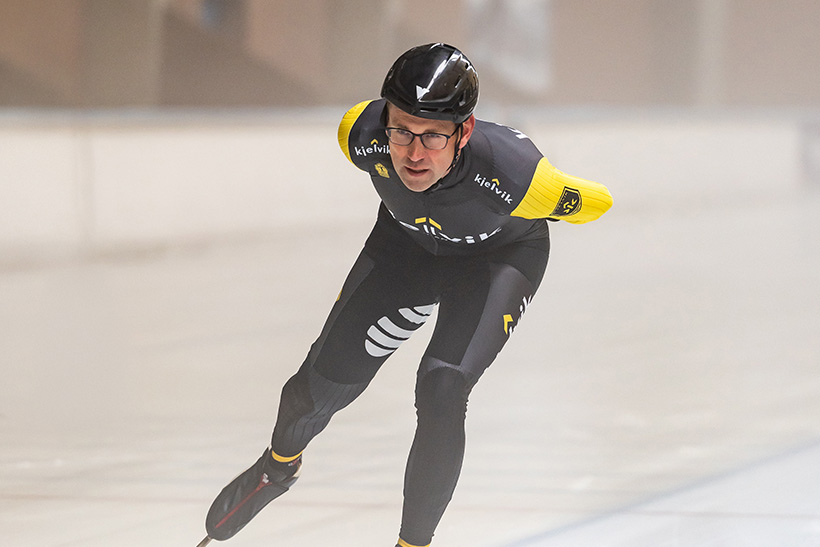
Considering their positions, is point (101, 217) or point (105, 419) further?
point (101, 217)

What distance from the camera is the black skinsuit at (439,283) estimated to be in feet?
7.23

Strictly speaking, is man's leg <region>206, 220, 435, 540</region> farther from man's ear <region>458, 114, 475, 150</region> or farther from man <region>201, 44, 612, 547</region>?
man's ear <region>458, 114, 475, 150</region>

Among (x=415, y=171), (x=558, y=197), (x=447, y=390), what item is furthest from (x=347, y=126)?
(x=447, y=390)

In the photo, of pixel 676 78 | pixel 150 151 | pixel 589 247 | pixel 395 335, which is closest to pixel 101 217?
pixel 150 151

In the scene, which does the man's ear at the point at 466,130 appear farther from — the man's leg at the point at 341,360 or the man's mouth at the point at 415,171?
the man's leg at the point at 341,360

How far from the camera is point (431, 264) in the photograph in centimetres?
245

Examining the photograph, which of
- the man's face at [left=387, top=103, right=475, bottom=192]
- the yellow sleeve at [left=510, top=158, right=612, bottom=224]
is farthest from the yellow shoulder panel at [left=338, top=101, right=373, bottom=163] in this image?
the yellow sleeve at [left=510, top=158, right=612, bottom=224]

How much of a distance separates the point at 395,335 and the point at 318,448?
1649 millimetres

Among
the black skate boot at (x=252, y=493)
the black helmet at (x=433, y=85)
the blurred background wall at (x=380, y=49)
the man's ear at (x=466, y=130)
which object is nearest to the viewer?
the black helmet at (x=433, y=85)

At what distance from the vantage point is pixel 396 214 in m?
2.41

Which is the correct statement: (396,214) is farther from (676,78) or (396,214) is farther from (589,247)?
(676,78)

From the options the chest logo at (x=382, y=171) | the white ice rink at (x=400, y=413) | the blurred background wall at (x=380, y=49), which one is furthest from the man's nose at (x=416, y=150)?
the blurred background wall at (x=380, y=49)

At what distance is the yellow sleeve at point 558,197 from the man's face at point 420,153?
0.66ft

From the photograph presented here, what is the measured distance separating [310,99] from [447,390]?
9.05 m
